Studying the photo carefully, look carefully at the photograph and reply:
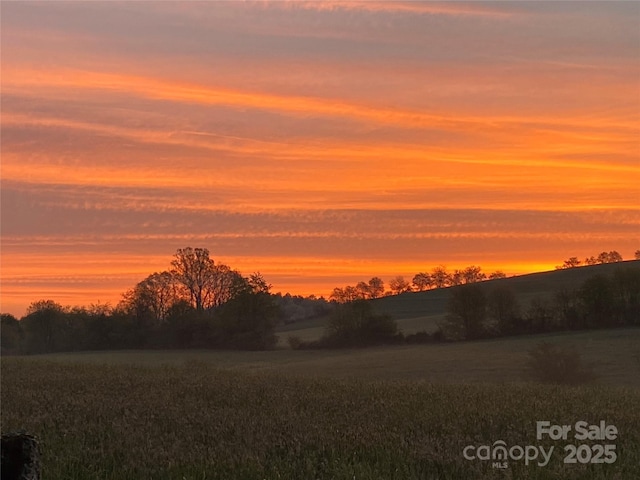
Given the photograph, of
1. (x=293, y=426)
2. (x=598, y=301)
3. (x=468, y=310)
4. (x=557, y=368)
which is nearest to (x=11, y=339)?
(x=468, y=310)

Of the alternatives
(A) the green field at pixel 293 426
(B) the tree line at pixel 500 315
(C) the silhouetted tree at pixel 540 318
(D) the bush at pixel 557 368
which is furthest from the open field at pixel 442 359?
(A) the green field at pixel 293 426

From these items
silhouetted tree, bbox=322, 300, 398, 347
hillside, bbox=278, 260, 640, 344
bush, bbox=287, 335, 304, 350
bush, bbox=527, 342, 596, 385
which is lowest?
bush, bbox=527, 342, 596, 385

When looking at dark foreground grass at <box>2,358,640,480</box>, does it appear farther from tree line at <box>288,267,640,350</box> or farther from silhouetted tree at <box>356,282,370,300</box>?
silhouetted tree at <box>356,282,370,300</box>

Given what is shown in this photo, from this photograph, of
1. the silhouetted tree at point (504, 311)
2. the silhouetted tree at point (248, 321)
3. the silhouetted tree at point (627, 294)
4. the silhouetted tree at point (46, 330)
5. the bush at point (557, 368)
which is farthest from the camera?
the silhouetted tree at point (46, 330)

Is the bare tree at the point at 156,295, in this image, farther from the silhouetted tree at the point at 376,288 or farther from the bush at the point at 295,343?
the silhouetted tree at the point at 376,288

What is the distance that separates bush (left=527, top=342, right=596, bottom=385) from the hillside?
46.2 meters

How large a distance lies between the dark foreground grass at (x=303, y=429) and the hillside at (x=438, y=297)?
63088 millimetres

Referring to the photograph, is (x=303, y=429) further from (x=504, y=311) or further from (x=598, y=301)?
(x=598, y=301)

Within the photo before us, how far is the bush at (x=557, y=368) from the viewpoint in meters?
31.1

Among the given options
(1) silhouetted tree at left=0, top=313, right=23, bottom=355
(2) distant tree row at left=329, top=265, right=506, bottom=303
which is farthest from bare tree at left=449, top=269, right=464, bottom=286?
(1) silhouetted tree at left=0, top=313, right=23, bottom=355

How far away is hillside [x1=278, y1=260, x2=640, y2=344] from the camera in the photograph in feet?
283

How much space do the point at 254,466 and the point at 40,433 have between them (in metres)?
4.78

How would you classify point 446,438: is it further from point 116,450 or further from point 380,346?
point 380,346

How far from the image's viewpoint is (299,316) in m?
101
